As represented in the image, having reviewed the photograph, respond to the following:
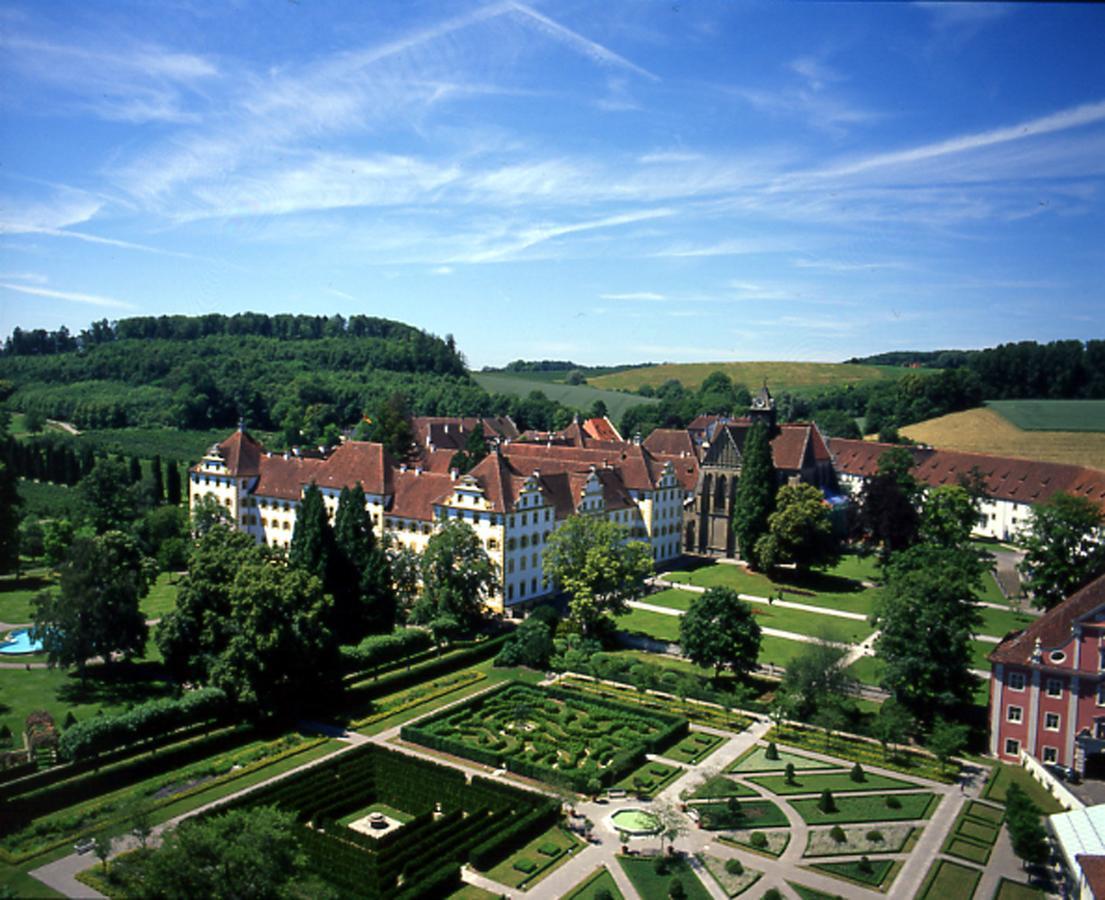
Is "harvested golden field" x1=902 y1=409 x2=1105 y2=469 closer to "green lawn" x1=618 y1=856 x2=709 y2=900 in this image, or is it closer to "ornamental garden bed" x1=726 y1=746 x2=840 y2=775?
"ornamental garden bed" x1=726 y1=746 x2=840 y2=775

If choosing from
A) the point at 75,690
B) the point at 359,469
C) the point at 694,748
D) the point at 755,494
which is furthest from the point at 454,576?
the point at 755,494

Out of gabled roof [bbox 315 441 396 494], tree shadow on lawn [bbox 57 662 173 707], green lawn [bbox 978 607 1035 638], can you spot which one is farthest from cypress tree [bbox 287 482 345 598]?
green lawn [bbox 978 607 1035 638]

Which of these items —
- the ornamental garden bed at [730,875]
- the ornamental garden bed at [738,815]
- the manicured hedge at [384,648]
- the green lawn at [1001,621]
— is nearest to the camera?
→ the ornamental garden bed at [730,875]

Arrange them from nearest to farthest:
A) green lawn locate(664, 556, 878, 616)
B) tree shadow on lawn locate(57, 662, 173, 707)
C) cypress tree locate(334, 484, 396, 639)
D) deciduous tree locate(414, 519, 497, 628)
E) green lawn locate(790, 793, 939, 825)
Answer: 1. green lawn locate(790, 793, 939, 825)
2. tree shadow on lawn locate(57, 662, 173, 707)
3. cypress tree locate(334, 484, 396, 639)
4. deciduous tree locate(414, 519, 497, 628)
5. green lawn locate(664, 556, 878, 616)

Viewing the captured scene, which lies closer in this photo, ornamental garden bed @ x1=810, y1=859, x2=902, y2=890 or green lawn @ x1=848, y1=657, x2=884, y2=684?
ornamental garden bed @ x1=810, y1=859, x2=902, y2=890

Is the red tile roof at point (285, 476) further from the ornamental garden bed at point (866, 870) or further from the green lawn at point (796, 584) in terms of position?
the ornamental garden bed at point (866, 870)

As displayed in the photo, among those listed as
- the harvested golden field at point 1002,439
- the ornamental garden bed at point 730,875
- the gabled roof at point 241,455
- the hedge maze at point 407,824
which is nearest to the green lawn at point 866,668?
the ornamental garden bed at point 730,875

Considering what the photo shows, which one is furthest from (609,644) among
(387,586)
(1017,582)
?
(1017,582)
